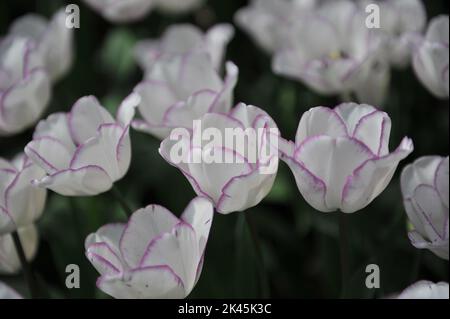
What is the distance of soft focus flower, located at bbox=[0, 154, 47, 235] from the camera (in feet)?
3.12

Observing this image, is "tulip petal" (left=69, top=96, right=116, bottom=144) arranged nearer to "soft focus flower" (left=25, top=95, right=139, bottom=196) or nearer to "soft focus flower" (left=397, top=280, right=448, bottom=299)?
"soft focus flower" (left=25, top=95, right=139, bottom=196)

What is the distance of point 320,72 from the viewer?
1237mm

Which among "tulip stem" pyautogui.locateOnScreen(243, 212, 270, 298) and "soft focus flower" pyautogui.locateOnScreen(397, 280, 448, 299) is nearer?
"soft focus flower" pyautogui.locateOnScreen(397, 280, 448, 299)

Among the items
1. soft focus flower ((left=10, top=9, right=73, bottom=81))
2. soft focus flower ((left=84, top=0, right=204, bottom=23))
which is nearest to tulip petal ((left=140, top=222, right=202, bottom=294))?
soft focus flower ((left=10, top=9, right=73, bottom=81))

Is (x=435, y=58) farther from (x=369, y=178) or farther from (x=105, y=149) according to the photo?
(x=105, y=149)

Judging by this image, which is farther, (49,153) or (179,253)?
(49,153)

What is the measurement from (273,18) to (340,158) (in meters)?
0.64

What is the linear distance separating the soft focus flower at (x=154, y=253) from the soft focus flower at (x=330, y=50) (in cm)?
43

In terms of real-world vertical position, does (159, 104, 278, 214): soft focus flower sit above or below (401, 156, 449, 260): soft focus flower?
above

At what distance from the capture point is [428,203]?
921 millimetres

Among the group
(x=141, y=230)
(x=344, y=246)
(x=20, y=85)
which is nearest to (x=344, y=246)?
(x=344, y=246)

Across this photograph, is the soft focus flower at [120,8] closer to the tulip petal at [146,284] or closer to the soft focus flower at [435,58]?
the soft focus flower at [435,58]

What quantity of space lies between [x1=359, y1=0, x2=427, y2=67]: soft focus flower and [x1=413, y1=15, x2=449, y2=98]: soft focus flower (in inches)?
6.1
